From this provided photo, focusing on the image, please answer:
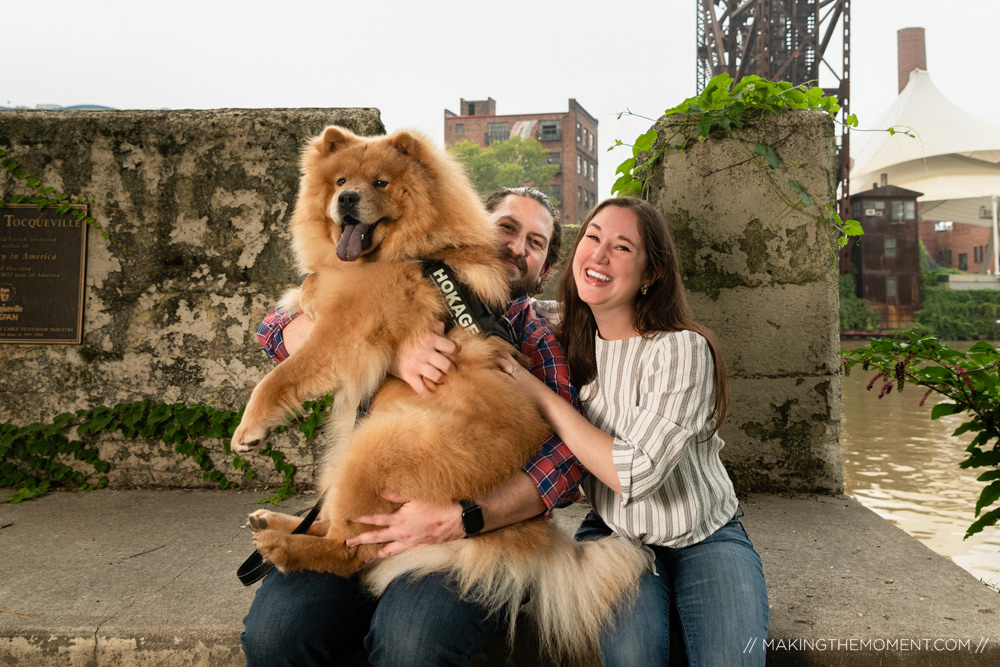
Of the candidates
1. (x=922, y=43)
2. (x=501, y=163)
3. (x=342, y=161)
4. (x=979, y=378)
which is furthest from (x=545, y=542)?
(x=922, y=43)

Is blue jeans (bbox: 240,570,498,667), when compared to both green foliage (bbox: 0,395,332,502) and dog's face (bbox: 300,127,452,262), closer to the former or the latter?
dog's face (bbox: 300,127,452,262)

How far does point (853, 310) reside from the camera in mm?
19406

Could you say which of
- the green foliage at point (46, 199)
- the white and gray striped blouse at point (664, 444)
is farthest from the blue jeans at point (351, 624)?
the green foliage at point (46, 199)

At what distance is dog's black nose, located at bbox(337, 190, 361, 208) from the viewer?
6.45 ft

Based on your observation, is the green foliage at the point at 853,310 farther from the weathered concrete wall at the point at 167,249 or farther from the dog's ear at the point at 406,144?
the dog's ear at the point at 406,144

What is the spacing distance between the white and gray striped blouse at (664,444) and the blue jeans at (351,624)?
1.58 ft

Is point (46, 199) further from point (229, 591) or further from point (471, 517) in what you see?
point (471, 517)

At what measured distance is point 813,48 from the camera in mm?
21719

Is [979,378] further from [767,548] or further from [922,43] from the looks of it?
[922,43]

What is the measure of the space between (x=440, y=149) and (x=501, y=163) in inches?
1927

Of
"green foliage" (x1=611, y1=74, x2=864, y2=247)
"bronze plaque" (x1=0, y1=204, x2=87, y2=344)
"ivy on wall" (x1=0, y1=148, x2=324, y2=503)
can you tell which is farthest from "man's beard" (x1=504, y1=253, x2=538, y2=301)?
"bronze plaque" (x1=0, y1=204, x2=87, y2=344)

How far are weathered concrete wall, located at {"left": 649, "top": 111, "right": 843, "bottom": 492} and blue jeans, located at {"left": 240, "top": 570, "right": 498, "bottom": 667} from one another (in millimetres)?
1878

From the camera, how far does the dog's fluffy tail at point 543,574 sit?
5.14 ft

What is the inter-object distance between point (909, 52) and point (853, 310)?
1877 inches
